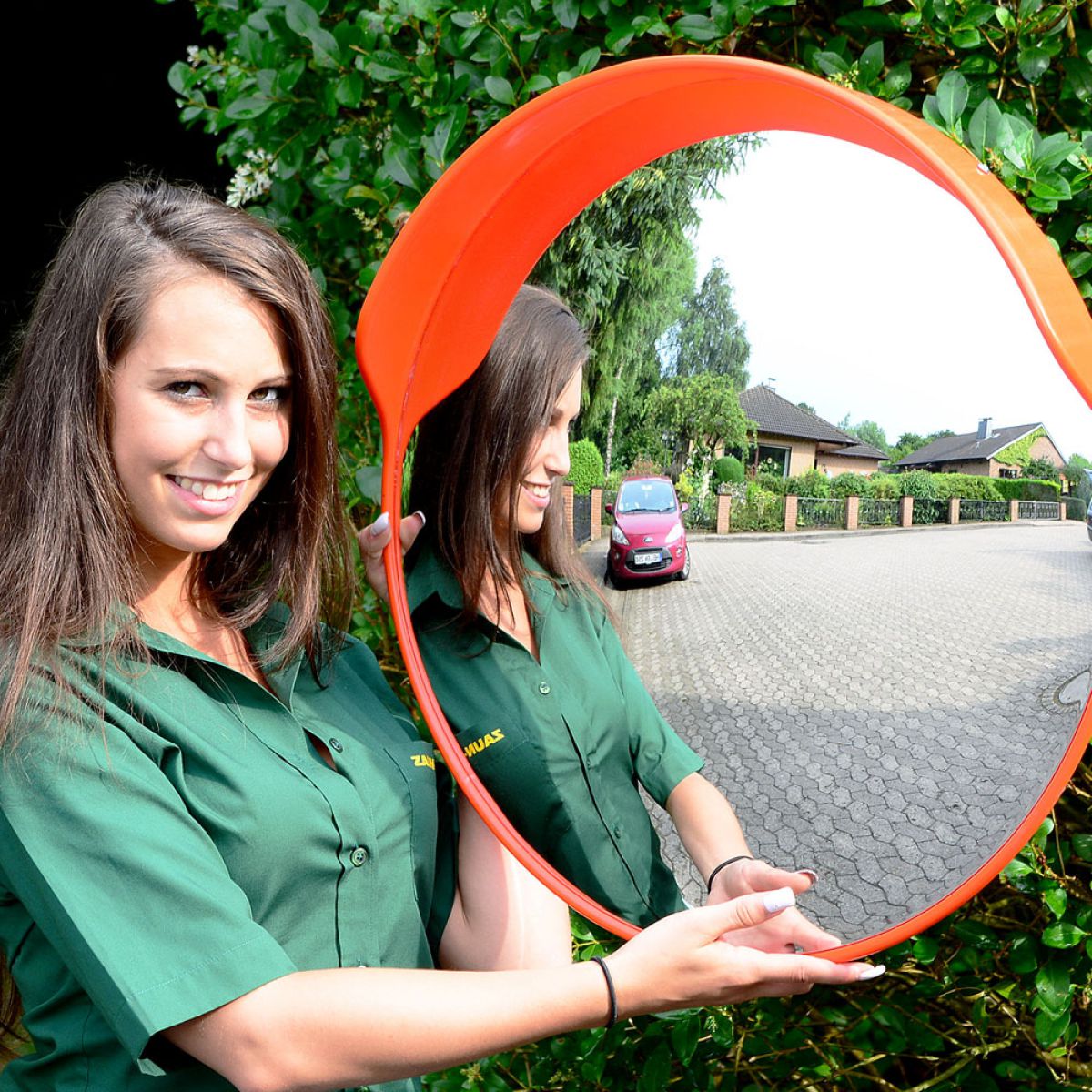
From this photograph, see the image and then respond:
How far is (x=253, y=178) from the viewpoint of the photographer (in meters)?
2.22

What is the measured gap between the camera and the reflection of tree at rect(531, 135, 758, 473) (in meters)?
1.21

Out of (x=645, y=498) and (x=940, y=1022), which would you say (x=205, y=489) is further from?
(x=940, y=1022)

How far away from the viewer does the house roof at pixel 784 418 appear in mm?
1180

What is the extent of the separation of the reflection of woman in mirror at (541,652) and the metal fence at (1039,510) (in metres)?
0.47

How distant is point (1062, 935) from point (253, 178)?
200 cm

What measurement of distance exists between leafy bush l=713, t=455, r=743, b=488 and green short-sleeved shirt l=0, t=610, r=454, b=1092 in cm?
55

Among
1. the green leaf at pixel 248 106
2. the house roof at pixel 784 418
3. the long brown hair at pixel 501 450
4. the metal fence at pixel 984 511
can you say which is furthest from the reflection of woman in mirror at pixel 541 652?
the green leaf at pixel 248 106

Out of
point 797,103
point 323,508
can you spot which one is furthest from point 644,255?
point 323,508

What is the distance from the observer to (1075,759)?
39.3 inches

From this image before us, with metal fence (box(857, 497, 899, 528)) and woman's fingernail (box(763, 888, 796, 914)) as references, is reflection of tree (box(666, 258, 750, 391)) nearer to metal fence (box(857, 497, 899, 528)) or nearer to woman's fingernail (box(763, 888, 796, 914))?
metal fence (box(857, 497, 899, 528))

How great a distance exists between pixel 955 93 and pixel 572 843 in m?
1.02

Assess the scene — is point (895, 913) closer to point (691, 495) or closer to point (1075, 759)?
point (1075, 759)

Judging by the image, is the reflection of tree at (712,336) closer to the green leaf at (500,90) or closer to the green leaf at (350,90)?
the green leaf at (500,90)

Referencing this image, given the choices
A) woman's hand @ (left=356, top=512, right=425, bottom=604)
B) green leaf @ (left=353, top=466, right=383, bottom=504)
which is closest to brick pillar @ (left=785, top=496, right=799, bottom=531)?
woman's hand @ (left=356, top=512, right=425, bottom=604)
